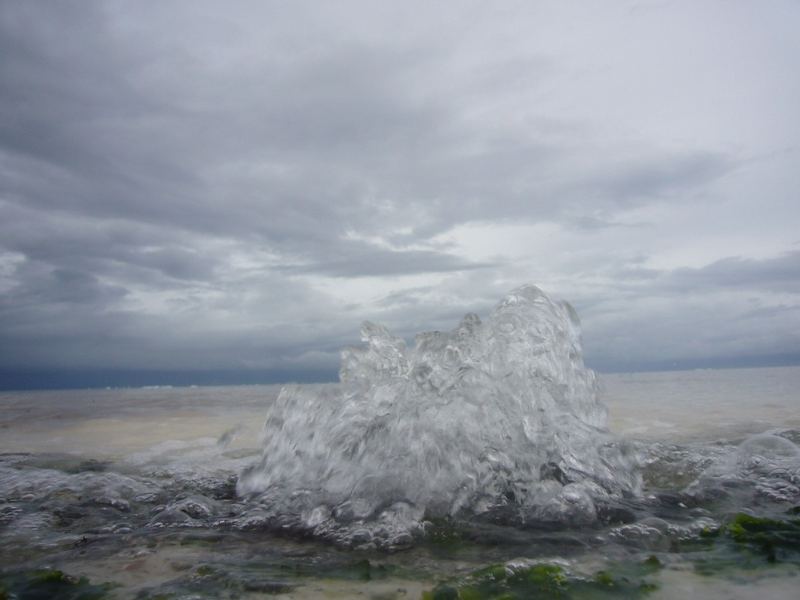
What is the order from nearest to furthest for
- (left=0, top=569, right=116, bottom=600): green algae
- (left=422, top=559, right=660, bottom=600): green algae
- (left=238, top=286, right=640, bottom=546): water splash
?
(left=422, top=559, right=660, bottom=600): green algae
(left=0, top=569, right=116, bottom=600): green algae
(left=238, top=286, right=640, bottom=546): water splash

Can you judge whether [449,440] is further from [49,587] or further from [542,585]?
[49,587]

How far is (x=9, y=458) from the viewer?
7371 mm

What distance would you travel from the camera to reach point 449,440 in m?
5.08

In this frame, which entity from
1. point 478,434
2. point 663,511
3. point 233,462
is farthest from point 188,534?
point 663,511

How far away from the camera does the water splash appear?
4.29 meters

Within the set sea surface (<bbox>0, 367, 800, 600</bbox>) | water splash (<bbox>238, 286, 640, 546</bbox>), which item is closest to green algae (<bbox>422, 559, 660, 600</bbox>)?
sea surface (<bbox>0, 367, 800, 600</bbox>)

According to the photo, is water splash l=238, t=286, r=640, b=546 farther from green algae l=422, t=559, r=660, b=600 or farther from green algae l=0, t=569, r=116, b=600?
green algae l=0, t=569, r=116, b=600

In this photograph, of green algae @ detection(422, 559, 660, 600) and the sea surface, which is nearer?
green algae @ detection(422, 559, 660, 600)

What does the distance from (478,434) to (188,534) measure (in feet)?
8.92

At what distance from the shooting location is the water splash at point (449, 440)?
429cm

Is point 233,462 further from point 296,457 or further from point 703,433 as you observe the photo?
point 703,433

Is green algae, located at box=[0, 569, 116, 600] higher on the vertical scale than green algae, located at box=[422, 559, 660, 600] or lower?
higher

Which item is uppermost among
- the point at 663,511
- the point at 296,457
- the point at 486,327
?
the point at 486,327

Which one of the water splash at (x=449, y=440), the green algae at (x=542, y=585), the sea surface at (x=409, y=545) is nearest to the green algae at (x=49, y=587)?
the sea surface at (x=409, y=545)
